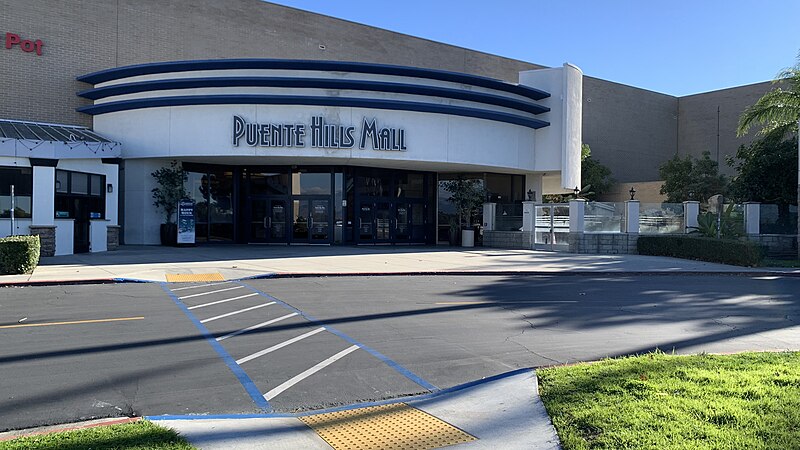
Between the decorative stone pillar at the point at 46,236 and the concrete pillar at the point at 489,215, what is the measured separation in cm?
1904

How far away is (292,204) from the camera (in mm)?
29766

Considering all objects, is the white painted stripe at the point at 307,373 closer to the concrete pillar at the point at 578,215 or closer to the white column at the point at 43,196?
the white column at the point at 43,196

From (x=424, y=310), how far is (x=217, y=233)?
20.9 m

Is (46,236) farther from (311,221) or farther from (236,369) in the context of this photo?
(236,369)

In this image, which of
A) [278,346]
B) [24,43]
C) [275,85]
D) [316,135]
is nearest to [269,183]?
[316,135]

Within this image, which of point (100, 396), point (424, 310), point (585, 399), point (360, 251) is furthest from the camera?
point (360, 251)

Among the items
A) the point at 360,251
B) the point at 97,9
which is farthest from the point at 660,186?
the point at 97,9

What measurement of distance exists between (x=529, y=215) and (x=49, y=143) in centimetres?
1973

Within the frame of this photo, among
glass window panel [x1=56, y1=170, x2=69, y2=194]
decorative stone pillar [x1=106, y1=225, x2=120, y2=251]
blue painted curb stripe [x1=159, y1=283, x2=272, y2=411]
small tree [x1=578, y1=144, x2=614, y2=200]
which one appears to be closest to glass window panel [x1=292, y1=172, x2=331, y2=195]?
decorative stone pillar [x1=106, y1=225, x2=120, y2=251]

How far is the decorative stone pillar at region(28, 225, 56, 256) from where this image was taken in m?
20.2

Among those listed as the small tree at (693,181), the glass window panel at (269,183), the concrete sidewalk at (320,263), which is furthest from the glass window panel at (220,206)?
the small tree at (693,181)

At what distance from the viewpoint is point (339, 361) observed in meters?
7.28

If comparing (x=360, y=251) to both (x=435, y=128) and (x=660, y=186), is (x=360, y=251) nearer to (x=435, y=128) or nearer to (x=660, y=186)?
(x=435, y=128)

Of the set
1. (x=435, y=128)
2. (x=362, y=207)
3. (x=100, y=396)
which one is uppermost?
Answer: (x=435, y=128)
